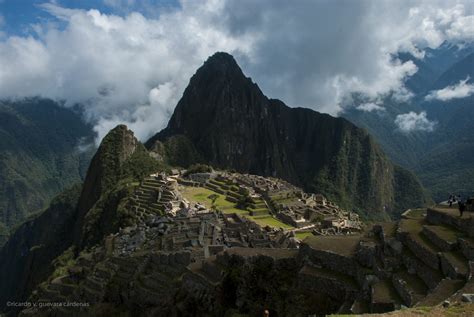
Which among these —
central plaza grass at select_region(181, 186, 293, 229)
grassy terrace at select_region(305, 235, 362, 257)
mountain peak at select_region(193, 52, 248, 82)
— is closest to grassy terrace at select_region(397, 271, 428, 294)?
grassy terrace at select_region(305, 235, 362, 257)

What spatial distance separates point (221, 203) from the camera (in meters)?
64.1

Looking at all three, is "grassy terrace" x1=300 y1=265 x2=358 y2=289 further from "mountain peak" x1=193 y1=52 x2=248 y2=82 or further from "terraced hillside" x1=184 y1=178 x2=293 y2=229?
"mountain peak" x1=193 y1=52 x2=248 y2=82

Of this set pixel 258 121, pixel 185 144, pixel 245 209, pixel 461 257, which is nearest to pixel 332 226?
pixel 245 209

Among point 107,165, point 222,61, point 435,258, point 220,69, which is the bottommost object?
point 435,258

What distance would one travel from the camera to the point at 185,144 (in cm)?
14888

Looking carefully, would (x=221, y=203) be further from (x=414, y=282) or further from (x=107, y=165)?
(x=107, y=165)

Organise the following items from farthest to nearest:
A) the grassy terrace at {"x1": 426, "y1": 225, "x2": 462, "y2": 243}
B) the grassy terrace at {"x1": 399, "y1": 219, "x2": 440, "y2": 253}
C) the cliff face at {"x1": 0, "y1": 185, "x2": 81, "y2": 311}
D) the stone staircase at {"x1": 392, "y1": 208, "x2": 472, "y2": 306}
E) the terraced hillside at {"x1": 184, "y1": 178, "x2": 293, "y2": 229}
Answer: the cliff face at {"x1": 0, "y1": 185, "x2": 81, "y2": 311} < the terraced hillside at {"x1": 184, "y1": 178, "x2": 293, "y2": 229} < the grassy terrace at {"x1": 399, "y1": 219, "x2": 440, "y2": 253} < the grassy terrace at {"x1": 426, "y1": 225, "x2": 462, "y2": 243} < the stone staircase at {"x1": 392, "y1": 208, "x2": 472, "y2": 306}

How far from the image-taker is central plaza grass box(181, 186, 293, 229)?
5366 cm

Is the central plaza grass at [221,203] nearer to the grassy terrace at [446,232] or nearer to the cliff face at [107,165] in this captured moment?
the cliff face at [107,165]

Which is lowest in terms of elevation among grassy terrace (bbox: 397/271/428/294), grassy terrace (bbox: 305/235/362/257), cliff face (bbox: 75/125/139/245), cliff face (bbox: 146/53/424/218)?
grassy terrace (bbox: 397/271/428/294)

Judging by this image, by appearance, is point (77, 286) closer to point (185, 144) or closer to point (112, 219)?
point (112, 219)

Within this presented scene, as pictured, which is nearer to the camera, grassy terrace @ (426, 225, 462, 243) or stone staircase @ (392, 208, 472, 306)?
stone staircase @ (392, 208, 472, 306)

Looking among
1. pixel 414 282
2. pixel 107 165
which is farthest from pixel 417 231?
pixel 107 165

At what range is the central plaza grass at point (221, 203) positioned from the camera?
53656 millimetres
